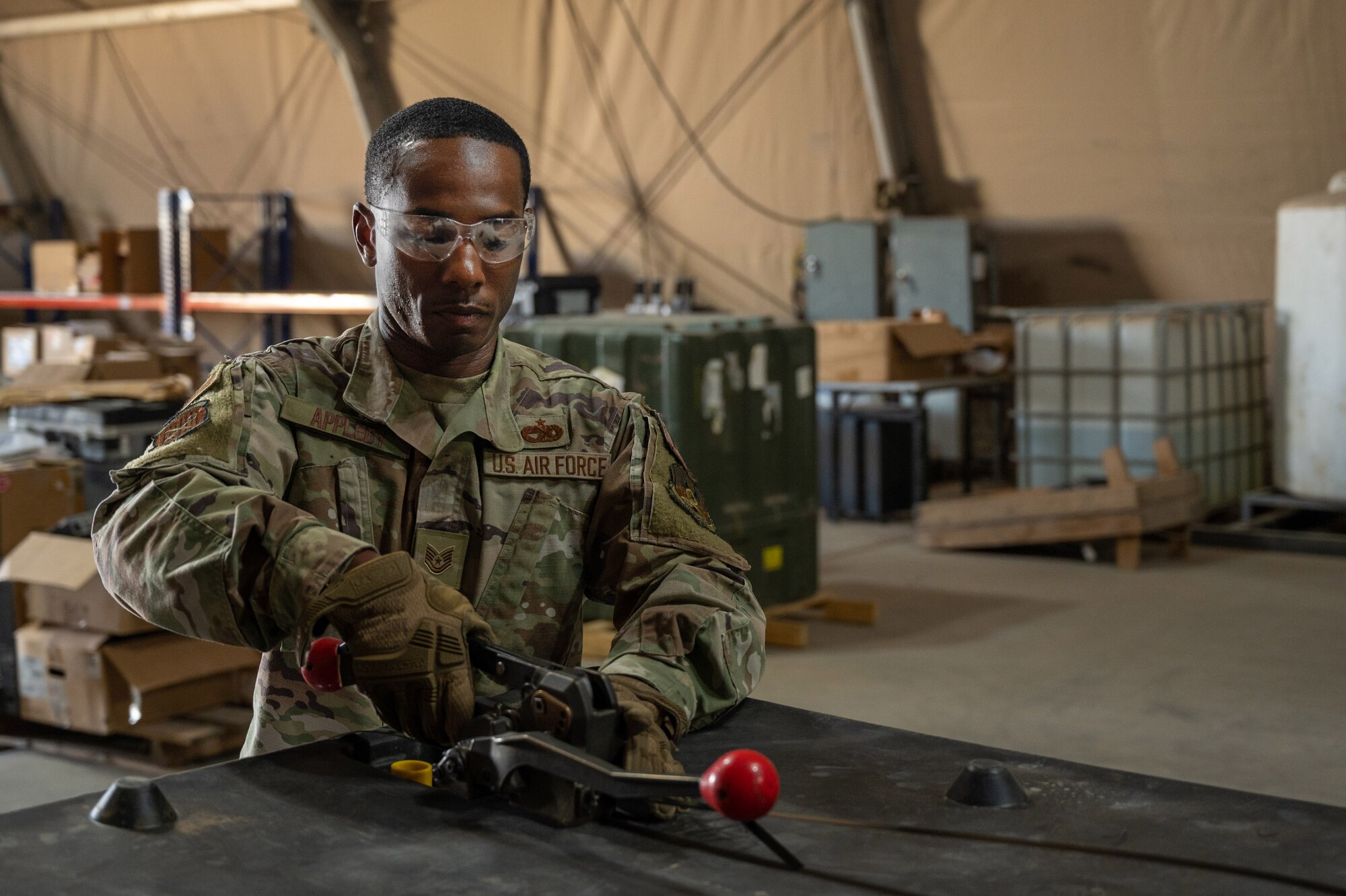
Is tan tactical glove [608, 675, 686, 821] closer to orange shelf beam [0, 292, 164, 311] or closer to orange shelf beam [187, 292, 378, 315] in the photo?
orange shelf beam [187, 292, 378, 315]

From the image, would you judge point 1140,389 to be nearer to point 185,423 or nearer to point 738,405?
point 738,405

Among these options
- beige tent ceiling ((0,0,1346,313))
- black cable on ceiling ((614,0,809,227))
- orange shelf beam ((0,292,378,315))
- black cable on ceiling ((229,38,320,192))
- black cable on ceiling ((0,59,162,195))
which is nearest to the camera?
beige tent ceiling ((0,0,1346,313))

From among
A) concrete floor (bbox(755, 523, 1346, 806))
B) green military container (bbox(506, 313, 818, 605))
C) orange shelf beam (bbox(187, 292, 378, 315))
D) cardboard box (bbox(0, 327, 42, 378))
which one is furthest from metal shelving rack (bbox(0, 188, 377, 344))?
concrete floor (bbox(755, 523, 1346, 806))

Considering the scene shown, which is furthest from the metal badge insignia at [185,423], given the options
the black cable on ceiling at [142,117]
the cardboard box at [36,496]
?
the black cable on ceiling at [142,117]

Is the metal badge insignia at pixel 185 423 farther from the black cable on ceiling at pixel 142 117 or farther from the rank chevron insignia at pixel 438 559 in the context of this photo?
the black cable on ceiling at pixel 142 117

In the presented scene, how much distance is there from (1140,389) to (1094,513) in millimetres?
1212

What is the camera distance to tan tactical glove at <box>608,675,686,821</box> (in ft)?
5.37

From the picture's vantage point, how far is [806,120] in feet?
35.6

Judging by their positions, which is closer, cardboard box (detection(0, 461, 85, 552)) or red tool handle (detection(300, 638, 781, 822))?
red tool handle (detection(300, 638, 781, 822))

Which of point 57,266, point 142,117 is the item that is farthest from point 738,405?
point 142,117

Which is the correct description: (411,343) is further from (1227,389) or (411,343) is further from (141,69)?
(141,69)

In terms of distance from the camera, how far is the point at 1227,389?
8.88m

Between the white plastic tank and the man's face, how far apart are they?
6763 mm

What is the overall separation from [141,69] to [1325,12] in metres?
11.1
